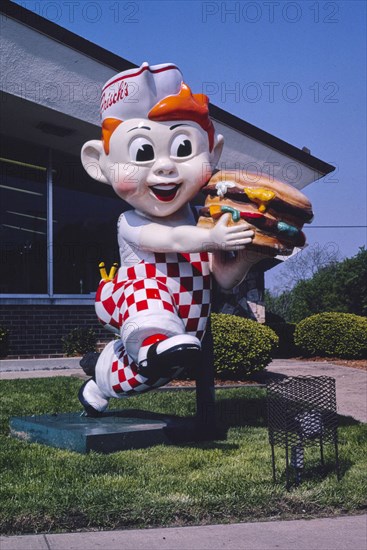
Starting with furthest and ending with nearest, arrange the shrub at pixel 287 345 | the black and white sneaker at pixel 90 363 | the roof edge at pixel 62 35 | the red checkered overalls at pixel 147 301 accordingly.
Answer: the shrub at pixel 287 345 < the roof edge at pixel 62 35 < the black and white sneaker at pixel 90 363 < the red checkered overalls at pixel 147 301

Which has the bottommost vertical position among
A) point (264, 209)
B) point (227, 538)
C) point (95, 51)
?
point (227, 538)

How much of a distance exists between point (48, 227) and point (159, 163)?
29.9 feet

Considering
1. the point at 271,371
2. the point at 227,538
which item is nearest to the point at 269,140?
the point at 271,371

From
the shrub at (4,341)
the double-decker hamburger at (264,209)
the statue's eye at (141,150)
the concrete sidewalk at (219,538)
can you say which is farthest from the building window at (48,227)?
the concrete sidewalk at (219,538)

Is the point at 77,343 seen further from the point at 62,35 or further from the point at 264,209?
the point at 264,209

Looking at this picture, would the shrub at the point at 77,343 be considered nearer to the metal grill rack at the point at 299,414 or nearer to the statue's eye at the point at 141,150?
the statue's eye at the point at 141,150

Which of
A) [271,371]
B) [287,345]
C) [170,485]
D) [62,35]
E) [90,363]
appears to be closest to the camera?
[170,485]

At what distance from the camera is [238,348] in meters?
9.68

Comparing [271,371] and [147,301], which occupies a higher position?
[147,301]

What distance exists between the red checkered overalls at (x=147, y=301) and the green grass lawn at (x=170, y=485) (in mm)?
606

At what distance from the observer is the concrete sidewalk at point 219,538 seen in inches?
130

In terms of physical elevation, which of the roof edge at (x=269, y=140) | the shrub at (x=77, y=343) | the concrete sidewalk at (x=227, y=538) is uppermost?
the roof edge at (x=269, y=140)

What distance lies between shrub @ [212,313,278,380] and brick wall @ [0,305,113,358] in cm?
479

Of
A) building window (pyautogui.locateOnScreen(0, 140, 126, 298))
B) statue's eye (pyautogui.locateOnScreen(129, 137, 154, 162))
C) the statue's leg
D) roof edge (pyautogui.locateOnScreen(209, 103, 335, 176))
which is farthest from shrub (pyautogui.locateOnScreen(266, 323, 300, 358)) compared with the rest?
statue's eye (pyautogui.locateOnScreen(129, 137, 154, 162))
